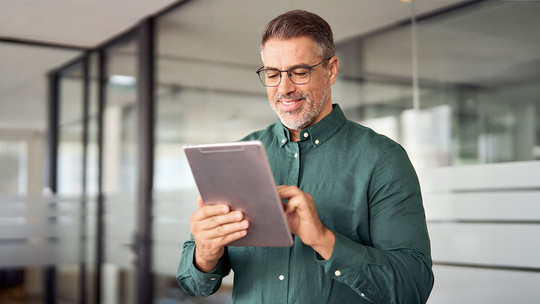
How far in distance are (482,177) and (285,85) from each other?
1.21 m

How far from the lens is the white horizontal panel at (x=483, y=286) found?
7.22ft

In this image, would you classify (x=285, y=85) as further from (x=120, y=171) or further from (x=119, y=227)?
(x=119, y=227)

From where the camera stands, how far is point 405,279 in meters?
1.33

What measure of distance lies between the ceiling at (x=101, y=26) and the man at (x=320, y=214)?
1256 mm

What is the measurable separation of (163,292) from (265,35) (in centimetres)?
343

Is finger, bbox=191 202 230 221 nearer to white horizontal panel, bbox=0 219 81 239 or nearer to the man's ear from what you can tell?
the man's ear

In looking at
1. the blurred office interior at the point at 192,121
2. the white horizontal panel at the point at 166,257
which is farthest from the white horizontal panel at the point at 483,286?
the white horizontal panel at the point at 166,257

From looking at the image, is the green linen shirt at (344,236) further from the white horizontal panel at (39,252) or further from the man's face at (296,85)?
the white horizontal panel at (39,252)

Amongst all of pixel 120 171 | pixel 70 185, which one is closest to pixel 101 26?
pixel 120 171

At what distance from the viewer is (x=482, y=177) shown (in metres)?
2.35

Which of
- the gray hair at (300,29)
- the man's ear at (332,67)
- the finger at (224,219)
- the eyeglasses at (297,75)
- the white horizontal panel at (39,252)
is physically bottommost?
the white horizontal panel at (39,252)

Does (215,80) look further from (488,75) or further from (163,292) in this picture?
(488,75)

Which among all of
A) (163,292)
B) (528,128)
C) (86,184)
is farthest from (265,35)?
(86,184)

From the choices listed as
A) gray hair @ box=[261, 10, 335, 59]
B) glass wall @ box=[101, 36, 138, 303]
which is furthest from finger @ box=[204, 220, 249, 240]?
glass wall @ box=[101, 36, 138, 303]
